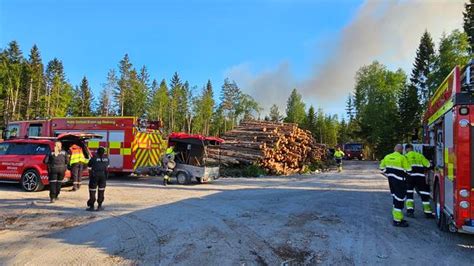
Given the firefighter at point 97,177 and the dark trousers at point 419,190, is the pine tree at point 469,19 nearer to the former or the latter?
the dark trousers at point 419,190

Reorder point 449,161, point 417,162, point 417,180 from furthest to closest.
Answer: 1. point 417,180
2. point 417,162
3. point 449,161

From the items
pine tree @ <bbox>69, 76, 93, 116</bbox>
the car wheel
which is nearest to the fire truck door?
the car wheel

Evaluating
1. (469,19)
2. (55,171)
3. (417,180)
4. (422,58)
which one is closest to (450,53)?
(469,19)

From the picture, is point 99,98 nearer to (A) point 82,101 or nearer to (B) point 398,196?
(A) point 82,101

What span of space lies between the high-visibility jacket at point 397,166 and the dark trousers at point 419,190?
728mm

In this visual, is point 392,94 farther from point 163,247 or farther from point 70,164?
point 163,247

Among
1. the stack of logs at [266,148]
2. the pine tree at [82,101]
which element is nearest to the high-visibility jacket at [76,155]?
the stack of logs at [266,148]

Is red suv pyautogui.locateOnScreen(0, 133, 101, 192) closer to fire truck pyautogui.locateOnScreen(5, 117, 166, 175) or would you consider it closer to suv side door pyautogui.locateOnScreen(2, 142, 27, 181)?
suv side door pyautogui.locateOnScreen(2, 142, 27, 181)

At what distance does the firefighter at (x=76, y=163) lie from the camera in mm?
14609

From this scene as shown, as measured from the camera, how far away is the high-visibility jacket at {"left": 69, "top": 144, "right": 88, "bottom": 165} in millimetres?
14570

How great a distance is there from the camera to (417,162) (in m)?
10.2

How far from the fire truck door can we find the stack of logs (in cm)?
1494

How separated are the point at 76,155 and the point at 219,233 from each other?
8.60 meters

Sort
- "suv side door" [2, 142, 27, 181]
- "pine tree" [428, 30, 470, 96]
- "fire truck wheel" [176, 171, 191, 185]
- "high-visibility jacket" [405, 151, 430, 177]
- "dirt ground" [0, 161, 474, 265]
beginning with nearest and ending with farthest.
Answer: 1. "dirt ground" [0, 161, 474, 265]
2. "high-visibility jacket" [405, 151, 430, 177]
3. "suv side door" [2, 142, 27, 181]
4. "fire truck wheel" [176, 171, 191, 185]
5. "pine tree" [428, 30, 470, 96]
